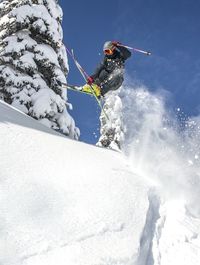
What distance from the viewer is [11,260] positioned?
4.20 metres

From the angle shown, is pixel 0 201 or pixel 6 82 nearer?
pixel 0 201

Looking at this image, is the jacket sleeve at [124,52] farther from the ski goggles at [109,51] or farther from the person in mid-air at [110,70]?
the ski goggles at [109,51]

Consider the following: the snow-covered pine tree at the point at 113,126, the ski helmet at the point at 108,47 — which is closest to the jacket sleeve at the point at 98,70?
the ski helmet at the point at 108,47

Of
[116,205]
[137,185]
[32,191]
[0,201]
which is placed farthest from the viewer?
[137,185]

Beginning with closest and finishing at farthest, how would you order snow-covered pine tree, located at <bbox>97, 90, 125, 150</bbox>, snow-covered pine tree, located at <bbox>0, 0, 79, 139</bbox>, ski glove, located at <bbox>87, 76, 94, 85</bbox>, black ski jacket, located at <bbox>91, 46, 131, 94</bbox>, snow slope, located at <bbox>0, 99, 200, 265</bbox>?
snow slope, located at <bbox>0, 99, 200, 265</bbox> → black ski jacket, located at <bbox>91, 46, 131, 94</bbox> → ski glove, located at <bbox>87, 76, 94, 85</bbox> → snow-covered pine tree, located at <bbox>0, 0, 79, 139</bbox> → snow-covered pine tree, located at <bbox>97, 90, 125, 150</bbox>

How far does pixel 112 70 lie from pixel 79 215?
922cm

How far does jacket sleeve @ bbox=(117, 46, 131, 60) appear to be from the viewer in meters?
13.8

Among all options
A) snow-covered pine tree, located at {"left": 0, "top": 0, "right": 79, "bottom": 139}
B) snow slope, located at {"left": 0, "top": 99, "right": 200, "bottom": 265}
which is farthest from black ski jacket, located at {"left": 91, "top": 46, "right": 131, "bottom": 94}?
snow slope, located at {"left": 0, "top": 99, "right": 200, "bottom": 265}

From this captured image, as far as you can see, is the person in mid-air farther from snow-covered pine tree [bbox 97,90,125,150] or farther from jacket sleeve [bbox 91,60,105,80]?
snow-covered pine tree [bbox 97,90,125,150]

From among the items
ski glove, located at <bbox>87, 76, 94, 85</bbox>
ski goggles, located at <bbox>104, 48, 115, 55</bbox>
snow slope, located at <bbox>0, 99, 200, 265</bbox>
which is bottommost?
snow slope, located at <bbox>0, 99, 200, 265</bbox>

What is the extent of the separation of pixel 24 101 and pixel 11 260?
1406 centimetres

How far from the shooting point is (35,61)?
1884 cm

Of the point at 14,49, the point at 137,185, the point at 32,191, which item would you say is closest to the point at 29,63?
the point at 14,49

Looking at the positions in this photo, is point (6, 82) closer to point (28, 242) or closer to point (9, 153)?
point (9, 153)
